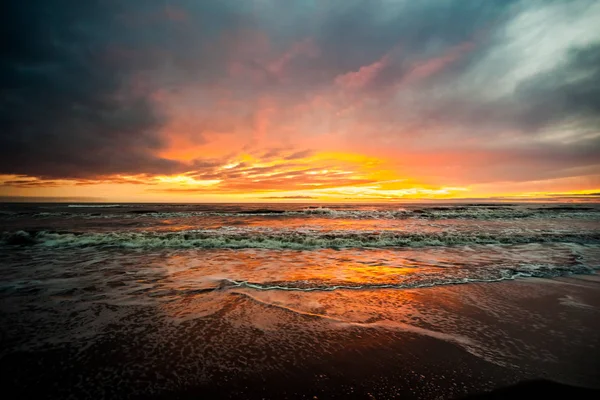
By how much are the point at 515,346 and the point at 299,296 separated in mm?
3306

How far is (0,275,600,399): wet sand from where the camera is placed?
2607mm

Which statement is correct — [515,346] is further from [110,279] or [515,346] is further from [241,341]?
[110,279]

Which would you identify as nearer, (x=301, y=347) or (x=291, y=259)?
(x=301, y=347)

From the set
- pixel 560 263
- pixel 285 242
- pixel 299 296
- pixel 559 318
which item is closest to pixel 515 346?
pixel 559 318

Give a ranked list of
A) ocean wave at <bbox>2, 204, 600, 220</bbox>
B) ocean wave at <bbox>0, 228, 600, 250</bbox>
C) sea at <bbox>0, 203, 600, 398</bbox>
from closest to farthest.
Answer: sea at <bbox>0, 203, 600, 398</bbox>, ocean wave at <bbox>0, 228, 600, 250</bbox>, ocean wave at <bbox>2, 204, 600, 220</bbox>

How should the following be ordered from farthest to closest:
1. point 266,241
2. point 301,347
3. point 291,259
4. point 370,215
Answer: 1. point 370,215
2. point 266,241
3. point 291,259
4. point 301,347

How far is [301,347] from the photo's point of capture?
132 inches

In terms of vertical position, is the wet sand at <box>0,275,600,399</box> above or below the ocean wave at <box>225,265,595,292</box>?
above

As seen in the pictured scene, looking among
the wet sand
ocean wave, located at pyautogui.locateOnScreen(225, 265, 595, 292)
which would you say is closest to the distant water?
ocean wave, located at pyautogui.locateOnScreen(225, 265, 595, 292)

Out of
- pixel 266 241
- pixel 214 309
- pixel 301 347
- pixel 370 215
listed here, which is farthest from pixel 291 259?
pixel 370 215

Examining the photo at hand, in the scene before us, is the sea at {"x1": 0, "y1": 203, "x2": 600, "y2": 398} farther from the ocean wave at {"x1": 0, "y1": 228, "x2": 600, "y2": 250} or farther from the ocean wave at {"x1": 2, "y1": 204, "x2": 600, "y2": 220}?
the ocean wave at {"x1": 2, "y1": 204, "x2": 600, "y2": 220}

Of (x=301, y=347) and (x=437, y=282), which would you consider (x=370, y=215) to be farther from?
(x=301, y=347)

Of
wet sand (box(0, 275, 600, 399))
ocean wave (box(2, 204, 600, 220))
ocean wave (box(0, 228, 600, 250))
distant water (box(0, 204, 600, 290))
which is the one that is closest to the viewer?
wet sand (box(0, 275, 600, 399))

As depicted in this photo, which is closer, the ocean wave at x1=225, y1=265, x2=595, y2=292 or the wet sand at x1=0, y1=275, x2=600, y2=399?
the wet sand at x1=0, y1=275, x2=600, y2=399
